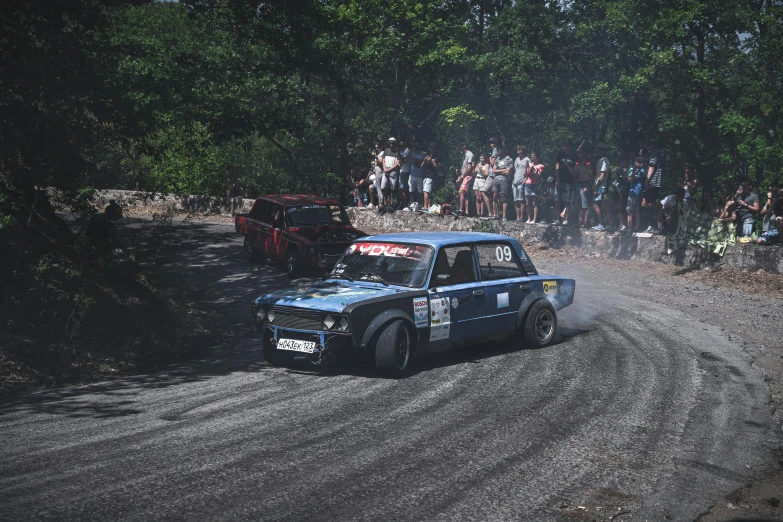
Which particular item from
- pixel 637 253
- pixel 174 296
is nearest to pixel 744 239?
pixel 637 253

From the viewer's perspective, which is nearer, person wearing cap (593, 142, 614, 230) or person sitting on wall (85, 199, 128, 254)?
person sitting on wall (85, 199, 128, 254)

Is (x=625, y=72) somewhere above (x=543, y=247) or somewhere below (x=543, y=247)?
above

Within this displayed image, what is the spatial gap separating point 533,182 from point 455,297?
40.1 feet

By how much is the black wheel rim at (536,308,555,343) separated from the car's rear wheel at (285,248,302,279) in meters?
7.10

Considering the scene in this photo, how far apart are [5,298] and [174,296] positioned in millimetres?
4694

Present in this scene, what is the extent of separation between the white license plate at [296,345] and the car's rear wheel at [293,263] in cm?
763

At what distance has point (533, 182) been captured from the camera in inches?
850

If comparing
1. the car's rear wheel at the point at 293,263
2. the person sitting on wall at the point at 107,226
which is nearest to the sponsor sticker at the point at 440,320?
the person sitting on wall at the point at 107,226

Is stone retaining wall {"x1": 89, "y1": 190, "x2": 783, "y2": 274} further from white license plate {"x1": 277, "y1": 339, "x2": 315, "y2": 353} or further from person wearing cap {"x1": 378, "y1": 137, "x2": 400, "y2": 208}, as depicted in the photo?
white license plate {"x1": 277, "y1": 339, "x2": 315, "y2": 353}

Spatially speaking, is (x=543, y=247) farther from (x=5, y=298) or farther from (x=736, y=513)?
(x=736, y=513)

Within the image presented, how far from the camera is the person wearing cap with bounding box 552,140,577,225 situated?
2069cm

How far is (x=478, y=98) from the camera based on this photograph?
118ft

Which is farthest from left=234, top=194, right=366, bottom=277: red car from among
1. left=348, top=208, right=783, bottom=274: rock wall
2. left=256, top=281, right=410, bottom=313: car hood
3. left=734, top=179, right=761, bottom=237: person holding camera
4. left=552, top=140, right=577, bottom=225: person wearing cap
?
left=734, top=179, right=761, bottom=237: person holding camera

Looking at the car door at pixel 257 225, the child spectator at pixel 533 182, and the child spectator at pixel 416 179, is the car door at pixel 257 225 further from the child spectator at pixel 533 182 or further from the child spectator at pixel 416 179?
the child spectator at pixel 533 182
